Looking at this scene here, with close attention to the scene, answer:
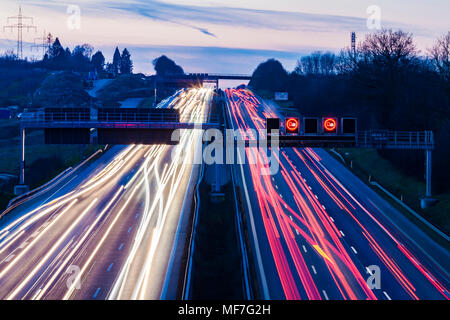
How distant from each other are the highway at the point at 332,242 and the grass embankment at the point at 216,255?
1.52 m

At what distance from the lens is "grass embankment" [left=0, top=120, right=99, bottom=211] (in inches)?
2992

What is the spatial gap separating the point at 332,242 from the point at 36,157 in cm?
5775

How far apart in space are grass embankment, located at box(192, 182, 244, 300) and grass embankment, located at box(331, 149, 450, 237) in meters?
15.3

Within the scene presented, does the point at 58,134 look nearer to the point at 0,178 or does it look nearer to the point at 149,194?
the point at 149,194

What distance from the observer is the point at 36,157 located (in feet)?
295

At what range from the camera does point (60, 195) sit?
5784cm

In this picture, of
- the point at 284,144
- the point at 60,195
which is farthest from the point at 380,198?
the point at 60,195

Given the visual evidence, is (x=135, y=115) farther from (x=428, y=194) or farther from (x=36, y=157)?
(x=36, y=157)

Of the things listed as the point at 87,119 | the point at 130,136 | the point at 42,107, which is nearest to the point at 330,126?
the point at 130,136

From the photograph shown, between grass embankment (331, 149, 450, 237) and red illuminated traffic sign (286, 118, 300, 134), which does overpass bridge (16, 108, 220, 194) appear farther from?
grass embankment (331, 149, 450, 237)

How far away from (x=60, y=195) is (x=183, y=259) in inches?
914

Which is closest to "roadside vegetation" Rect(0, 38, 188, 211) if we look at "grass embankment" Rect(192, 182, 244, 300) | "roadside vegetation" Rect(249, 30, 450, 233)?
"grass embankment" Rect(192, 182, 244, 300)

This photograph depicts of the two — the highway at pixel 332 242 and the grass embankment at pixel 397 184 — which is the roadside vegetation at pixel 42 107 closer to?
the highway at pixel 332 242
